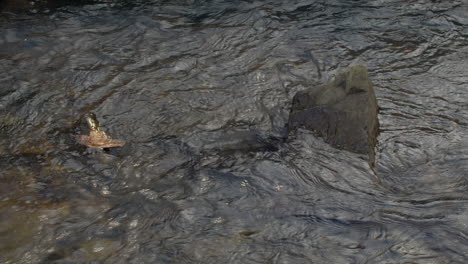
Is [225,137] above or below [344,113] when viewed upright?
below

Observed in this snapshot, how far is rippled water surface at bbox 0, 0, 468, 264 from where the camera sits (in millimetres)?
4176

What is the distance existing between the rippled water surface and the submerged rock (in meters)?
0.11

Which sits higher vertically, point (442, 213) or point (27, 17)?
point (27, 17)

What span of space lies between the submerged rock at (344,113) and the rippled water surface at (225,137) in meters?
0.11

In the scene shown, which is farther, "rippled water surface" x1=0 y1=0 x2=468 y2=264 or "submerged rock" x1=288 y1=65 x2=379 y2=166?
"submerged rock" x1=288 y1=65 x2=379 y2=166

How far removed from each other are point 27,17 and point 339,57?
11.0 ft

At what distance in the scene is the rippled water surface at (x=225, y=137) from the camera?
4176mm

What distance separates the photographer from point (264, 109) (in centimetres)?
565

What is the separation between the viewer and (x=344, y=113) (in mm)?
5090

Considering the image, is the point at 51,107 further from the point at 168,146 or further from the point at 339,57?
the point at 339,57

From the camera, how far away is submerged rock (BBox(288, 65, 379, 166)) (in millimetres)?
Answer: 5031

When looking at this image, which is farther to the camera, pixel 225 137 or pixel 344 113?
pixel 225 137

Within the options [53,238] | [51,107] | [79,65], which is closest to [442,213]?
[53,238]

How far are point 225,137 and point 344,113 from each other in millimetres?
908
